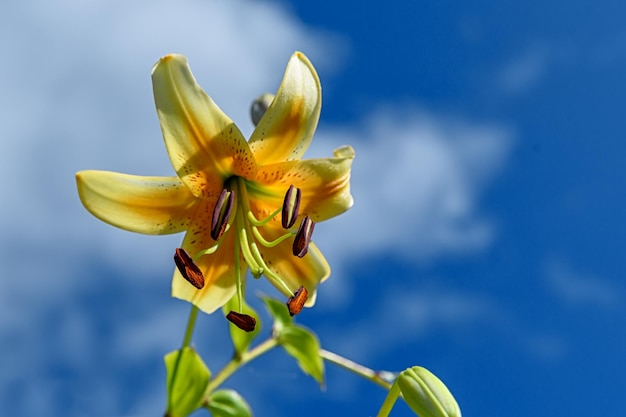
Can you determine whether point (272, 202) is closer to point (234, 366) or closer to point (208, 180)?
point (208, 180)

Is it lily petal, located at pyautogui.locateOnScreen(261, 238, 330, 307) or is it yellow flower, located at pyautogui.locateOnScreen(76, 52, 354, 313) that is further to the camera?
lily petal, located at pyautogui.locateOnScreen(261, 238, 330, 307)

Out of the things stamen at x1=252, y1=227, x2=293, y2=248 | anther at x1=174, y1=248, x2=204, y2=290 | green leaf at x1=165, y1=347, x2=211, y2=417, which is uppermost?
stamen at x1=252, y1=227, x2=293, y2=248

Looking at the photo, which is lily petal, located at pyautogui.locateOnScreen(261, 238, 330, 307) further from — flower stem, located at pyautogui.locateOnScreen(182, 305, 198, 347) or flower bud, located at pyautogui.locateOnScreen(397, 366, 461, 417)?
flower bud, located at pyautogui.locateOnScreen(397, 366, 461, 417)

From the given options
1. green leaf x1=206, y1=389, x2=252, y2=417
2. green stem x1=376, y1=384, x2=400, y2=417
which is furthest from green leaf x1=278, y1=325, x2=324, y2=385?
green stem x1=376, y1=384, x2=400, y2=417

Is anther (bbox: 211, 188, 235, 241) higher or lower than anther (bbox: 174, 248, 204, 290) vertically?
higher

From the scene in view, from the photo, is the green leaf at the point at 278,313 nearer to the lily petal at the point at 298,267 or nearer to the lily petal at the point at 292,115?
the lily petal at the point at 298,267

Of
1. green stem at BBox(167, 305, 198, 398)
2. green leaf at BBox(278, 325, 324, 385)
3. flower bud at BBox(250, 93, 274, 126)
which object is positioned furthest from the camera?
green leaf at BBox(278, 325, 324, 385)

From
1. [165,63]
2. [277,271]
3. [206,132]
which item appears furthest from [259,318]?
[165,63]

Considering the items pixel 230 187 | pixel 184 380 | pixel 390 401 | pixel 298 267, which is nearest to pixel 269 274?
pixel 298 267
